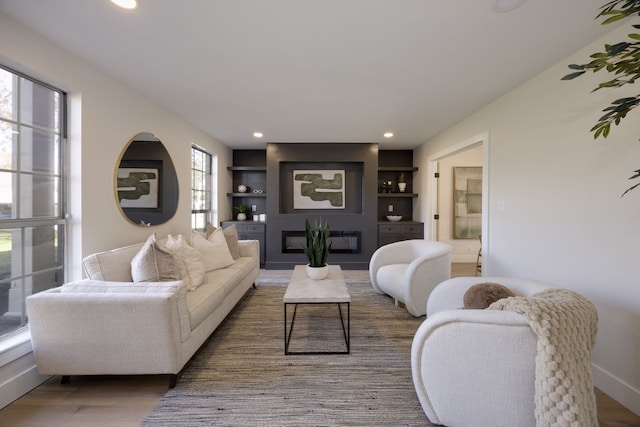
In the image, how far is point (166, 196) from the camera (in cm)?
321

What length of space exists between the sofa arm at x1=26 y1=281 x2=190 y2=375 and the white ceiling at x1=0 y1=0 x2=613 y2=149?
168 cm


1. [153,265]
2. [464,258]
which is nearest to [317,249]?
[153,265]

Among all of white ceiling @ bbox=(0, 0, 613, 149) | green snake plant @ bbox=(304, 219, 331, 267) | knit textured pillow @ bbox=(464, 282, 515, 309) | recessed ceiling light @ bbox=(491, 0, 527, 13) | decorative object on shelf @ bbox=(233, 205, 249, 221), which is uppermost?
white ceiling @ bbox=(0, 0, 613, 149)

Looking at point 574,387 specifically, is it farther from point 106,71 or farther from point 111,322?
point 106,71

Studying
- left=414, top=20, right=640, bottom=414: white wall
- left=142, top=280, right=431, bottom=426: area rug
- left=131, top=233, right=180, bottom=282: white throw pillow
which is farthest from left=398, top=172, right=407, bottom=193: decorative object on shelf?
left=131, top=233, right=180, bottom=282: white throw pillow

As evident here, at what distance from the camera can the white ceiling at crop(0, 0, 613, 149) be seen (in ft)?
5.06

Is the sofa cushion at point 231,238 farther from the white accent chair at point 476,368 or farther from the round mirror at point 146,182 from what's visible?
the white accent chair at point 476,368

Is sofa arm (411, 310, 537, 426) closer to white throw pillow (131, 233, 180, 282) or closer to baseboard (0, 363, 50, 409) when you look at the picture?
white throw pillow (131, 233, 180, 282)

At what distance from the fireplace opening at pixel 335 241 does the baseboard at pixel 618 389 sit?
346cm

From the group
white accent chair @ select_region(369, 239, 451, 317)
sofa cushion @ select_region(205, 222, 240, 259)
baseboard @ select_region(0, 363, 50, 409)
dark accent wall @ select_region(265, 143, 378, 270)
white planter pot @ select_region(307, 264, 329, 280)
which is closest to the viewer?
baseboard @ select_region(0, 363, 50, 409)

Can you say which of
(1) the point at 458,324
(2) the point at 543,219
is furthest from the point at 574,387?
(2) the point at 543,219

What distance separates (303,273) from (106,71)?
2.57 m

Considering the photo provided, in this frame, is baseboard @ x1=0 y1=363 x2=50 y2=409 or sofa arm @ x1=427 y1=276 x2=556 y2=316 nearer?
baseboard @ x1=0 y1=363 x2=50 y2=409

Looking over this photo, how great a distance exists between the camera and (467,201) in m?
5.28
